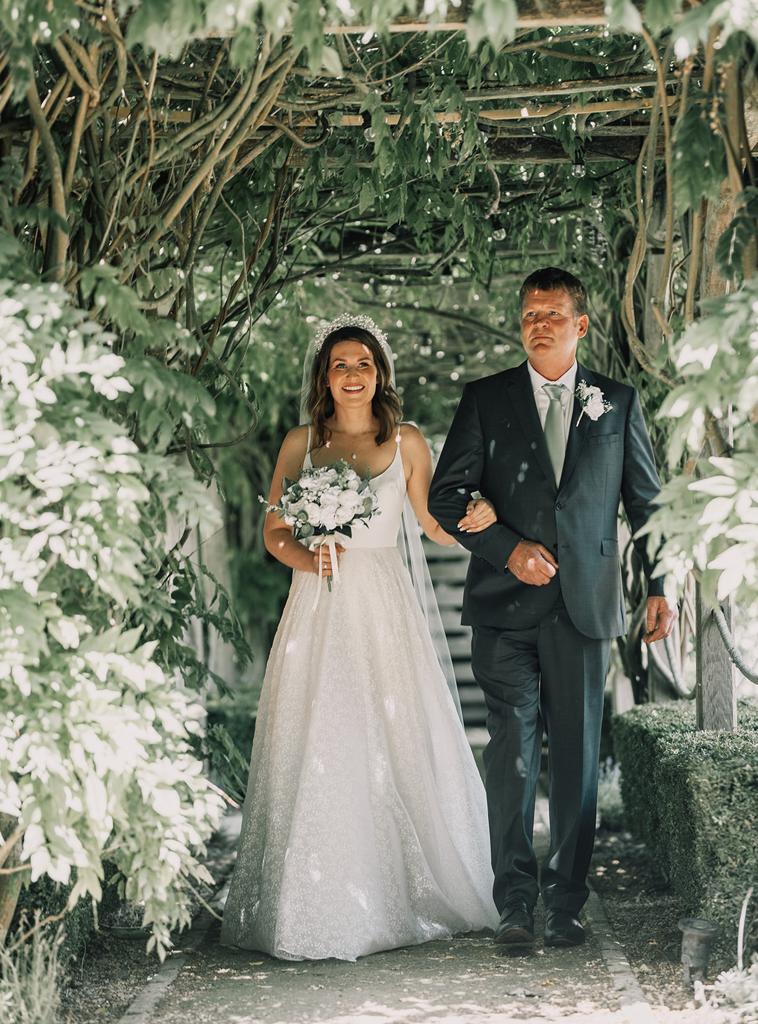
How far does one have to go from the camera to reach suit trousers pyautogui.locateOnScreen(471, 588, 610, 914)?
174 inches

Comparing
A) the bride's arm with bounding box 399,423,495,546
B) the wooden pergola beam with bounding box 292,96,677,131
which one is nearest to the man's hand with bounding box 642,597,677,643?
the bride's arm with bounding box 399,423,495,546

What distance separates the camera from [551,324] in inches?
177

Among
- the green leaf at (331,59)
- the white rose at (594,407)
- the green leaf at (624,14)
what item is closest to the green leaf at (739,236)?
the green leaf at (624,14)

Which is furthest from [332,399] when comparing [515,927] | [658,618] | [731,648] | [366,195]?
[515,927]

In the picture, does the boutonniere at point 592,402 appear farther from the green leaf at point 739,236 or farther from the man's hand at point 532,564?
the green leaf at point 739,236

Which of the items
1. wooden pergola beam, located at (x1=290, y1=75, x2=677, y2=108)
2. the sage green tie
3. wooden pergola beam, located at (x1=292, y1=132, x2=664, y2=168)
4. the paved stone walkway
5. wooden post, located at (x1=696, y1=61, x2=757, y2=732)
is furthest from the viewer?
wooden pergola beam, located at (x1=292, y1=132, x2=664, y2=168)

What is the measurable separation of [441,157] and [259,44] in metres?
1.13

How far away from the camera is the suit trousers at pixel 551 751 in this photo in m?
4.41

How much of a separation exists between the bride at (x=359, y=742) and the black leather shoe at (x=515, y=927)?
0.31 meters

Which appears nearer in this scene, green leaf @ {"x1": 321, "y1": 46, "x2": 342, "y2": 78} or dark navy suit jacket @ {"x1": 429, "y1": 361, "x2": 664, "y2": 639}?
green leaf @ {"x1": 321, "y1": 46, "x2": 342, "y2": 78}

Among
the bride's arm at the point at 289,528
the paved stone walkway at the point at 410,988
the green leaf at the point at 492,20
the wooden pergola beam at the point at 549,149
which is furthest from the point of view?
the wooden pergola beam at the point at 549,149

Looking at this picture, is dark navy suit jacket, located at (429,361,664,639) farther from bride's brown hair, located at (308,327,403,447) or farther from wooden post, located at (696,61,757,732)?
bride's brown hair, located at (308,327,403,447)

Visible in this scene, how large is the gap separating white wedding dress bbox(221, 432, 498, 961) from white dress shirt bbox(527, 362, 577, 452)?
2.39ft

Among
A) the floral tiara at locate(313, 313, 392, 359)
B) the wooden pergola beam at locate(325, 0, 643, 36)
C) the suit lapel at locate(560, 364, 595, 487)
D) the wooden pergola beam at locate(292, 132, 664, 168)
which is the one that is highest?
the wooden pergola beam at locate(292, 132, 664, 168)
